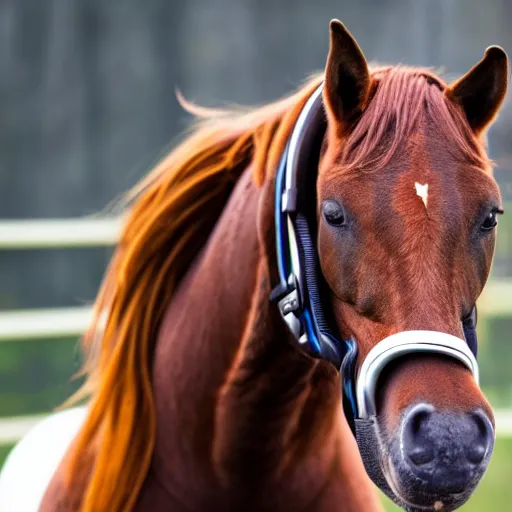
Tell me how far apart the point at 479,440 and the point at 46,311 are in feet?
10.5

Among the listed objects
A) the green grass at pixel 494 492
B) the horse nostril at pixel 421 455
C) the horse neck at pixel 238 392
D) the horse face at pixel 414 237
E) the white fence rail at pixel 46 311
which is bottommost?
the green grass at pixel 494 492

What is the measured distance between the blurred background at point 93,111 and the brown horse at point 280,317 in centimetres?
227

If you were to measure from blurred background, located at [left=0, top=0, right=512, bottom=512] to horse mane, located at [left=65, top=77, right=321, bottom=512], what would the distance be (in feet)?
7.54

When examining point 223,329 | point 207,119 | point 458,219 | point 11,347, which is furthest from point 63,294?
Answer: point 458,219

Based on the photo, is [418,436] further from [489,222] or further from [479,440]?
[489,222]

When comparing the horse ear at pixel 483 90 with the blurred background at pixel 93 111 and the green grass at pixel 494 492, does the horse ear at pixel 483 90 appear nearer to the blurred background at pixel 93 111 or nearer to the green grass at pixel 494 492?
the blurred background at pixel 93 111

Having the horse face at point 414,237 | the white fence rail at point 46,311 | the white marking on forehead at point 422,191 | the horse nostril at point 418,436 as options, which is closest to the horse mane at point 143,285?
the horse face at point 414,237

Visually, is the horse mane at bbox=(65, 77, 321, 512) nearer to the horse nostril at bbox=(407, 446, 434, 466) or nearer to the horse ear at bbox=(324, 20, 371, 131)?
the horse ear at bbox=(324, 20, 371, 131)

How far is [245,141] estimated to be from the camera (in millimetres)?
1711

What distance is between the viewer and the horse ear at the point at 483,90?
1346mm

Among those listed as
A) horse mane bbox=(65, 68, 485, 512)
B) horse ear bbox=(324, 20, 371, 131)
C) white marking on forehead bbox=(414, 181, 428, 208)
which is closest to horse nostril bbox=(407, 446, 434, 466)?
white marking on forehead bbox=(414, 181, 428, 208)

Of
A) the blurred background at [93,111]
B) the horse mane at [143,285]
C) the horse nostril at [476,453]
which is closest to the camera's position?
the horse nostril at [476,453]

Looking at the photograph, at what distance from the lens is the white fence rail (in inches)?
155

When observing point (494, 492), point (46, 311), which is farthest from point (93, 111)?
point (494, 492)
